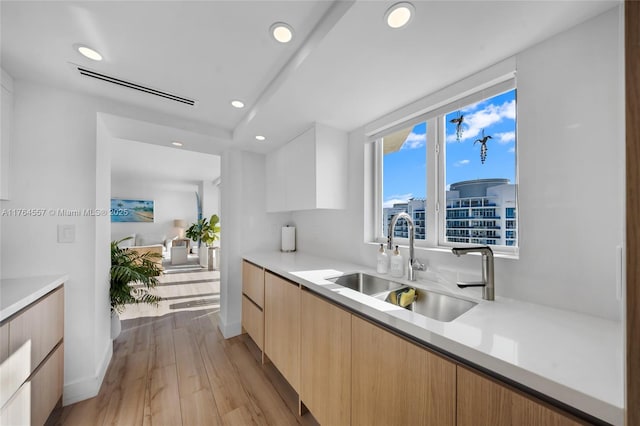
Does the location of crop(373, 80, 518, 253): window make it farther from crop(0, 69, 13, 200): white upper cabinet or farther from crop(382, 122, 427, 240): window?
crop(0, 69, 13, 200): white upper cabinet

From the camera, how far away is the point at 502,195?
50.9 inches

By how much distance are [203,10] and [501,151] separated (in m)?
1.69

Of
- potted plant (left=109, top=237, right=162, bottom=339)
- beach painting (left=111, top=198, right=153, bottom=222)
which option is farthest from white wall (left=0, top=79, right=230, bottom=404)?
beach painting (left=111, top=198, right=153, bottom=222)

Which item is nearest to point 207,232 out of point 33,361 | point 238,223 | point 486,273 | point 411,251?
point 238,223

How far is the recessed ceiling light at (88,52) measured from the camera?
130cm

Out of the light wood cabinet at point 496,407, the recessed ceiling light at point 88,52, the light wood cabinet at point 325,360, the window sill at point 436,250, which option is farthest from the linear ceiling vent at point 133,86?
the light wood cabinet at point 496,407

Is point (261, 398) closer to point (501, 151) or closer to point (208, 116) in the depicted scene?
point (501, 151)

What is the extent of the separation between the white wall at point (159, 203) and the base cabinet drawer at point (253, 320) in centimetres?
688

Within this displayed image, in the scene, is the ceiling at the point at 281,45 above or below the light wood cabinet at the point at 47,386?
above

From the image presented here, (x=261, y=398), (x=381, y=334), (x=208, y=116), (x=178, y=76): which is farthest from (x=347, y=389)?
(x=208, y=116)

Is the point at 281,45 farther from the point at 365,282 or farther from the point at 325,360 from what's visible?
the point at 325,360

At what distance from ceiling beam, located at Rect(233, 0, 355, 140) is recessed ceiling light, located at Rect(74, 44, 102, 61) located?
37.5 inches

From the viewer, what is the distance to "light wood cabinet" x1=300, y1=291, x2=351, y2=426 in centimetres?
117

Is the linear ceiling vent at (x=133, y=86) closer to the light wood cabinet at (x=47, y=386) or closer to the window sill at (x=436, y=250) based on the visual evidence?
the light wood cabinet at (x=47, y=386)
